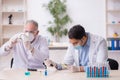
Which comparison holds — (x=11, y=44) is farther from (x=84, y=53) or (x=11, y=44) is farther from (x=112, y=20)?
(x=112, y=20)

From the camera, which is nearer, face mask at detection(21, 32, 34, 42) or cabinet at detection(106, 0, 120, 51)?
face mask at detection(21, 32, 34, 42)

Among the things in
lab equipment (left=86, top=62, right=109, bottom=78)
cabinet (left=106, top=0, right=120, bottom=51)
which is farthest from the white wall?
lab equipment (left=86, top=62, right=109, bottom=78)

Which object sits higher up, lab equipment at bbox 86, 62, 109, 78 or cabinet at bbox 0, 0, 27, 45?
cabinet at bbox 0, 0, 27, 45

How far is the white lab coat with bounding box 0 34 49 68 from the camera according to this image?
349 centimetres

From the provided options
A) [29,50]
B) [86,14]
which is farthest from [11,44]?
[86,14]

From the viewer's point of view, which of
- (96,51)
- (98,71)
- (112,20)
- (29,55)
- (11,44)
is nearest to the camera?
(98,71)

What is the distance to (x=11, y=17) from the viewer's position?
5715 mm

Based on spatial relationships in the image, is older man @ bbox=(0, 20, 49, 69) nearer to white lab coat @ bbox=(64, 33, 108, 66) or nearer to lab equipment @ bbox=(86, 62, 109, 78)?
white lab coat @ bbox=(64, 33, 108, 66)

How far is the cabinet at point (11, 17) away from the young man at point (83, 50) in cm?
272

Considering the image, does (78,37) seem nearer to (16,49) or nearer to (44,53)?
(44,53)

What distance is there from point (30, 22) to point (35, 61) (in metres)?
0.53

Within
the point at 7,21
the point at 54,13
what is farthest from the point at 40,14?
the point at 7,21

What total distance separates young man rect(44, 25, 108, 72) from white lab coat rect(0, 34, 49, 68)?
0.43m

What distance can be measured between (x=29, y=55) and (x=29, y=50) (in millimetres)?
151
